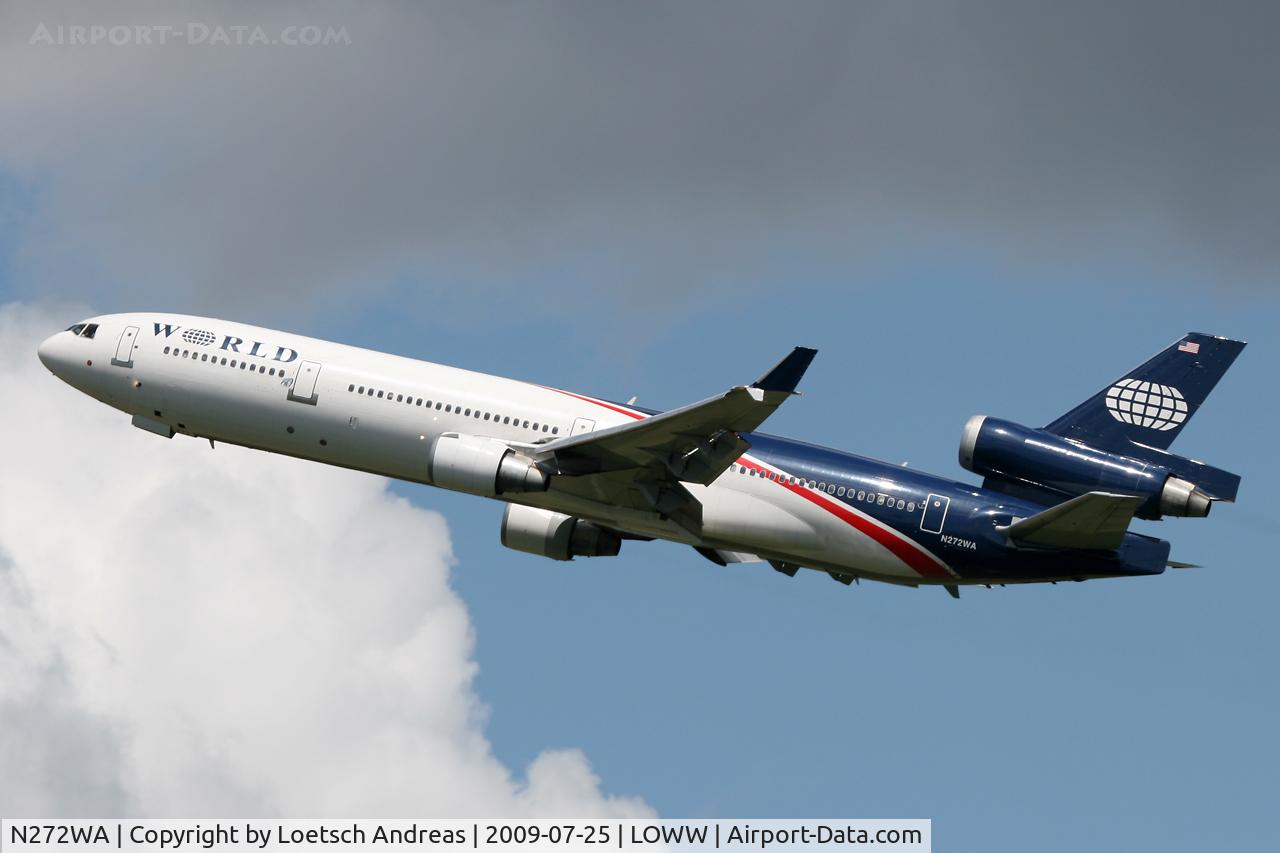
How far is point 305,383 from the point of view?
4891 centimetres

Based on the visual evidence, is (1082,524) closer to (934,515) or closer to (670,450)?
(934,515)

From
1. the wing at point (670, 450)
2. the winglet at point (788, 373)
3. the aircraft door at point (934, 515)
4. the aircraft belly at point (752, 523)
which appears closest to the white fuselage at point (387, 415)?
the aircraft belly at point (752, 523)

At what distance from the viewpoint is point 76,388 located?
52312mm

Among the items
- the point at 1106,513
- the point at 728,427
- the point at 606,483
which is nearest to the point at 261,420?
the point at 606,483

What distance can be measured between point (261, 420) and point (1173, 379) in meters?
26.3

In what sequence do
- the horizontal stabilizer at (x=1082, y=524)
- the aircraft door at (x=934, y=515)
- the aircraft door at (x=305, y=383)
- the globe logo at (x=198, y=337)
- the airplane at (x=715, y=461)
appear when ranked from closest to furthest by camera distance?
the horizontal stabilizer at (x=1082, y=524) < the airplane at (x=715, y=461) < the aircraft door at (x=934, y=515) < the aircraft door at (x=305, y=383) < the globe logo at (x=198, y=337)

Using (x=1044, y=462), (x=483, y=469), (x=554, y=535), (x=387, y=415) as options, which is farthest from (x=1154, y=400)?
(x=387, y=415)

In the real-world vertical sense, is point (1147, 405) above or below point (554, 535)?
above

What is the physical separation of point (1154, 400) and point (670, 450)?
46.2ft

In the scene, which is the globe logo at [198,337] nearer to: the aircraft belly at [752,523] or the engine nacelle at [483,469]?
the engine nacelle at [483,469]

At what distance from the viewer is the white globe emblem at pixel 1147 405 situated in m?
47.5

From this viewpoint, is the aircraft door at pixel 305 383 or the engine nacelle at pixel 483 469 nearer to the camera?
the engine nacelle at pixel 483 469

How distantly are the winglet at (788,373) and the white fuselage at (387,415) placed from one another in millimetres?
6301

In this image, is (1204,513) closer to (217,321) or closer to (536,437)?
(536,437)
